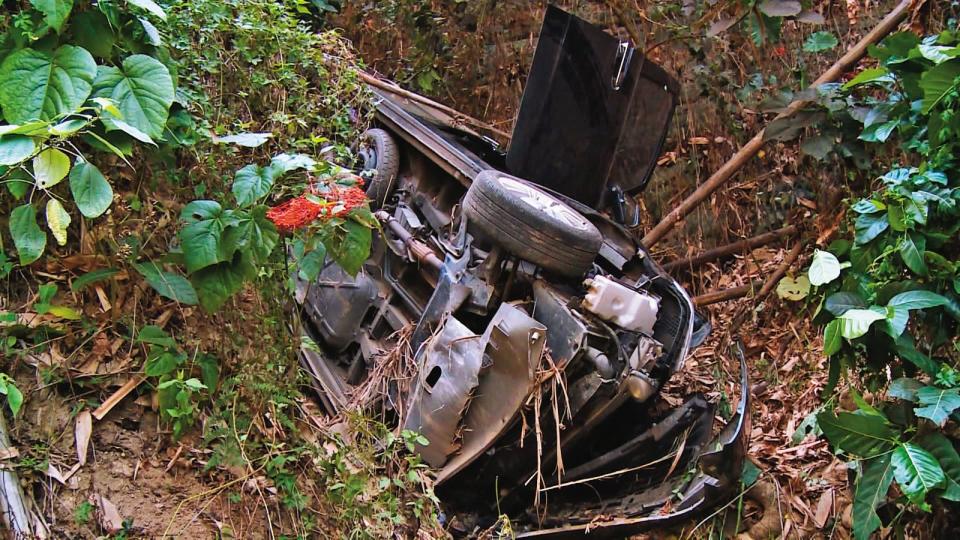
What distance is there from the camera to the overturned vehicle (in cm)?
351

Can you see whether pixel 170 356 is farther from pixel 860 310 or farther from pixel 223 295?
pixel 860 310

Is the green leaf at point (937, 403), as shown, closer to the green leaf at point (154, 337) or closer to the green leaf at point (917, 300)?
the green leaf at point (917, 300)

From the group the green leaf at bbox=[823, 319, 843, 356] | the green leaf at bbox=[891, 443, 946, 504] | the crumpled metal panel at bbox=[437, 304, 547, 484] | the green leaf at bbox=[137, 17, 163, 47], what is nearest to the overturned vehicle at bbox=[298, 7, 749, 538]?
the crumpled metal panel at bbox=[437, 304, 547, 484]

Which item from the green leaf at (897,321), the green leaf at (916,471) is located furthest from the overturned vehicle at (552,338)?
the green leaf at (897,321)

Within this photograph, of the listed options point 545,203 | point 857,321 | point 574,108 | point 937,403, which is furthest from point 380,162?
point 937,403

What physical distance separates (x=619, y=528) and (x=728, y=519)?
2.10ft

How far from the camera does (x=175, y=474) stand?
2.59 m

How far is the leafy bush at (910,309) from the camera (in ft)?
9.47

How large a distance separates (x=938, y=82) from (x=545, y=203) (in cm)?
165

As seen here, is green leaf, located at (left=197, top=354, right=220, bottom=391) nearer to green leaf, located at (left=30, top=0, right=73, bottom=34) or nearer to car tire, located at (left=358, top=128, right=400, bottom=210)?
green leaf, located at (left=30, top=0, right=73, bottom=34)

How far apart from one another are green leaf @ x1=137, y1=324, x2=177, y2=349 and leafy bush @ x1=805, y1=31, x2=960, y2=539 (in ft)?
7.69

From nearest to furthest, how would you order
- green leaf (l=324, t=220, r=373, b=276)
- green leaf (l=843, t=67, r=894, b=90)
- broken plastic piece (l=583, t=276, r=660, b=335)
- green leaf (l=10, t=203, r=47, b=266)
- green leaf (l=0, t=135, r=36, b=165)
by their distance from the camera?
1. green leaf (l=0, t=135, r=36, b=165)
2. green leaf (l=10, t=203, r=47, b=266)
3. green leaf (l=324, t=220, r=373, b=276)
4. green leaf (l=843, t=67, r=894, b=90)
5. broken plastic piece (l=583, t=276, r=660, b=335)

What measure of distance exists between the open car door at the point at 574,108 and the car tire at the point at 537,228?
1.69 ft

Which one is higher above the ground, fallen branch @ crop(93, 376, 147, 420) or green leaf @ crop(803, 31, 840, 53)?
green leaf @ crop(803, 31, 840, 53)
